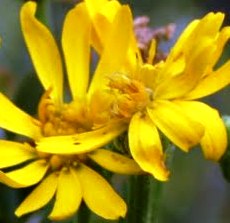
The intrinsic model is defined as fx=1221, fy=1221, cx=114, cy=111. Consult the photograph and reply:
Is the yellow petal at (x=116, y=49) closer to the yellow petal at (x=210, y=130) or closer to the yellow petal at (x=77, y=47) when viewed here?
the yellow petal at (x=77, y=47)

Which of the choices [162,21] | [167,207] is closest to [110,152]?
[167,207]

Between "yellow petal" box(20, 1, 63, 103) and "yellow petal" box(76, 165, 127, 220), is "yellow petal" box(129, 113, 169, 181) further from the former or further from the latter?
"yellow petal" box(20, 1, 63, 103)

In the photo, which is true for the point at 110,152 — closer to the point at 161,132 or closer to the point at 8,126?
the point at 161,132

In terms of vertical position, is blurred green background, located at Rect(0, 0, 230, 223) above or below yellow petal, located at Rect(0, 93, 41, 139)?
below

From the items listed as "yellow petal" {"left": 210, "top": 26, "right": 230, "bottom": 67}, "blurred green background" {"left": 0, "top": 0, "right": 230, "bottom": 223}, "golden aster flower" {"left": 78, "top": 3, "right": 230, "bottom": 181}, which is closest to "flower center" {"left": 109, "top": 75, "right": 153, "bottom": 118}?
"golden aster flower" {"left": 78, "top": 3, "right": 230, "bottom": 181}

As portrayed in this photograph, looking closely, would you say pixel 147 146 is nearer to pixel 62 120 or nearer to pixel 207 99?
pixel 62 120

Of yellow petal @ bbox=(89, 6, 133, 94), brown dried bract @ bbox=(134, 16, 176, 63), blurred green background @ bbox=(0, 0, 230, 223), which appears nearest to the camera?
yellow petal @ bbox=(89, 6, 133, 94)
